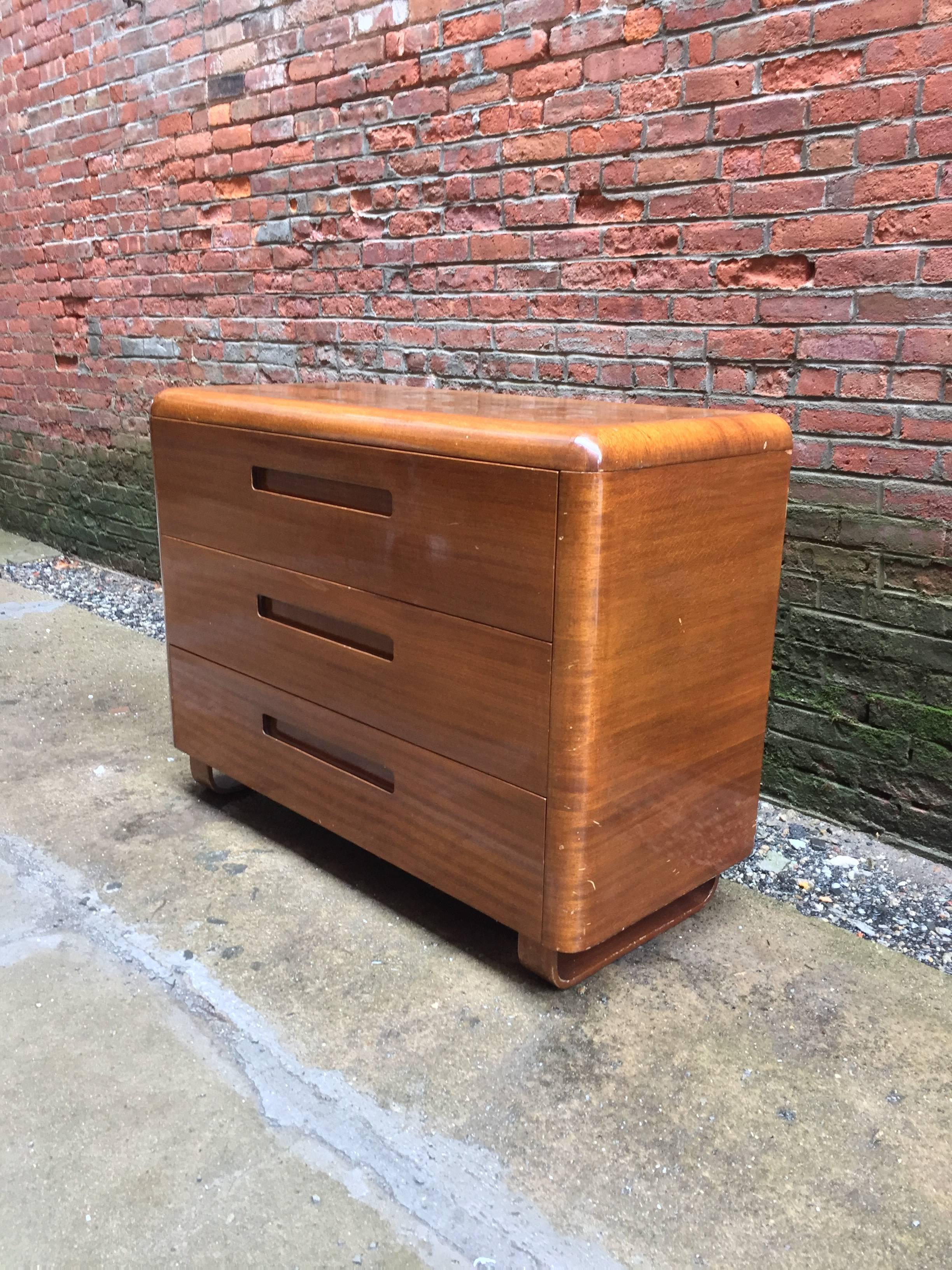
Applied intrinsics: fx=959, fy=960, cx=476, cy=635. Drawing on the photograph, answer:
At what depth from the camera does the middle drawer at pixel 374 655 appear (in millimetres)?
1413

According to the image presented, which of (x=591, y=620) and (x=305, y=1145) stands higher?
(x=591, y=620)

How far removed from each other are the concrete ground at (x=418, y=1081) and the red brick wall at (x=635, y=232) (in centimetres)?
68

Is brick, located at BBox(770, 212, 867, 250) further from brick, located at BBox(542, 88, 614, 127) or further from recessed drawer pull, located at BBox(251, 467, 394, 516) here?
recessed drawer pull, located at BBox(251, 467, 394, 516)

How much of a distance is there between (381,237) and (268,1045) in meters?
2.16

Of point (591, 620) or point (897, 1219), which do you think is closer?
point (897, 1219)

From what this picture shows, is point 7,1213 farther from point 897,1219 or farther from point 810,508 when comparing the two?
point 810,508

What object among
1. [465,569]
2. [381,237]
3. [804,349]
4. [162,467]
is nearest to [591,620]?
[465,569]

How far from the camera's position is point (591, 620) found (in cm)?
131

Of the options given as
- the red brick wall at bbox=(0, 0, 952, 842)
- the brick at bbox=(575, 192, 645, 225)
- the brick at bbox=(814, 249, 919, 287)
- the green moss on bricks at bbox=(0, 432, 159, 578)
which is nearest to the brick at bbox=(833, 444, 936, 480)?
the red brick wall at bbox=(0, 0, 952, 842)

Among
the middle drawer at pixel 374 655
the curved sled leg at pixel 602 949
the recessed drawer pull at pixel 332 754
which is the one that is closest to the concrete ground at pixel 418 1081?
the curved sled leg at pixel 602 949

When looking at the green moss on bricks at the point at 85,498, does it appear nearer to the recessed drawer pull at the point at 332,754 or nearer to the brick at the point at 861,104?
the recessed drawer pull at the point at 332,754

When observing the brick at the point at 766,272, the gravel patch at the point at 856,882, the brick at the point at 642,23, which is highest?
the brick at the point at 642,23

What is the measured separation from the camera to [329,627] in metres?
1.74

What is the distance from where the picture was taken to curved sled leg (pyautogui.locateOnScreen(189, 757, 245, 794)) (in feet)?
7.03
